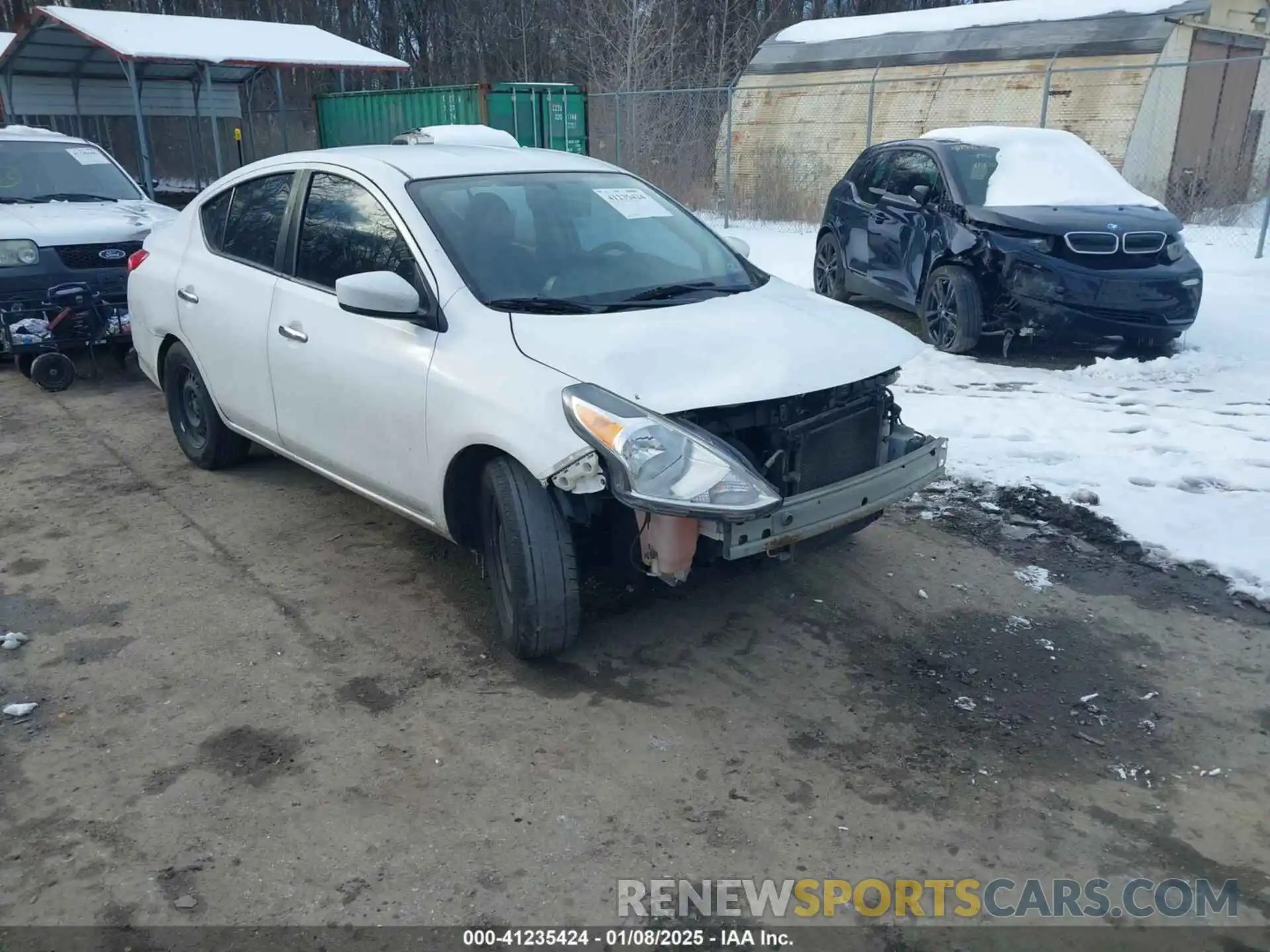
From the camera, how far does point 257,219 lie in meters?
5.14

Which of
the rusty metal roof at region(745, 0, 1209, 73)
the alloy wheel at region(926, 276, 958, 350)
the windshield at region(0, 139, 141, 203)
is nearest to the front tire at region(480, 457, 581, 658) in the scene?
the alloy wheel at region(926, 276, 958, 350)

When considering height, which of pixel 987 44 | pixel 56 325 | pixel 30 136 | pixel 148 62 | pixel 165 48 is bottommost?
pixel 56 325

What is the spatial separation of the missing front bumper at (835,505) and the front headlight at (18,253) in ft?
22.0

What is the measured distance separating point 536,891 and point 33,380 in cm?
699

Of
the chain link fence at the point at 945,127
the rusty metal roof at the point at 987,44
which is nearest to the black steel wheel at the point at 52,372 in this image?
the chain link fence at the point at 945,127

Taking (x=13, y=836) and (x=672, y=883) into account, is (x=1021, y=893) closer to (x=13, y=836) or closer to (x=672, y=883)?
(x=672, y=883)

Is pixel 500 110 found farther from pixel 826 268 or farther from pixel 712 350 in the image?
pixel 712 350

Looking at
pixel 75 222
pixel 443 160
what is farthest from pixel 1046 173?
pixel 75 222

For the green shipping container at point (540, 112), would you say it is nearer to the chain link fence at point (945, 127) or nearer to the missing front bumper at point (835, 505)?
the chain link fence at point (945, 127)

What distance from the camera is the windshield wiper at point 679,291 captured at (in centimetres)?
409

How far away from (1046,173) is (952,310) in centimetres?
154

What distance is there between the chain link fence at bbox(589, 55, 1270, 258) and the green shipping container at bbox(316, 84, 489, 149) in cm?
266

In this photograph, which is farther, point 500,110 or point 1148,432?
point 500,110

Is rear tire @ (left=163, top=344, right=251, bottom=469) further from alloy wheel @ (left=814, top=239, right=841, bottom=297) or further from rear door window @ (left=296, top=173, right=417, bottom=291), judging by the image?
alloy wheel @ (left=814, top=239, right=841, bottom=297)
